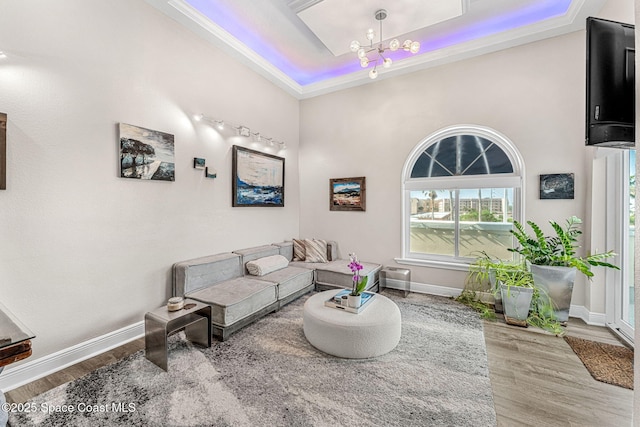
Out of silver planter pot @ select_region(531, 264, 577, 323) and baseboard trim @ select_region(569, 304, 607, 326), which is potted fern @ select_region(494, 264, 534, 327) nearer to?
silver planter pot @ select_region(531, 264, 577, 323)

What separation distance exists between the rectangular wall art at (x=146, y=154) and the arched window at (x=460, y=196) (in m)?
3.38

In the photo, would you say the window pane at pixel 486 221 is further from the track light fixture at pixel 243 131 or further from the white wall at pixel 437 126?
the track light fixture at pixel 243 131

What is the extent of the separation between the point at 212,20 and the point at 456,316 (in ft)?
15.9

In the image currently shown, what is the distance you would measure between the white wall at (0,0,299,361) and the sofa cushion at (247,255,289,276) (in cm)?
56

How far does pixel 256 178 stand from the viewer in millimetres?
4227

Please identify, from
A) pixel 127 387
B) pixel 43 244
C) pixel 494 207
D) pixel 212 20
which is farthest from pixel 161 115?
pixel 494 207

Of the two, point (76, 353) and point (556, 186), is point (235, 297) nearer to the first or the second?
point (76, 353)

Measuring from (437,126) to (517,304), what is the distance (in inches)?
104

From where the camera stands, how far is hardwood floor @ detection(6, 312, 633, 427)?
172 centimetres

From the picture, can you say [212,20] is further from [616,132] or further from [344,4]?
[616,132]

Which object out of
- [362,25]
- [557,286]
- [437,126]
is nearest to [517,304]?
[557,286]

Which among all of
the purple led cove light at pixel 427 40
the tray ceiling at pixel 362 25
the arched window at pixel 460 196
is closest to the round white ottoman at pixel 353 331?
the arched window at pixel 460 196

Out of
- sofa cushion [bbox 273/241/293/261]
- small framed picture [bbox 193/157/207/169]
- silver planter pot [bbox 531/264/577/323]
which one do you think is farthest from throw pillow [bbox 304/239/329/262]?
silver planter pot [bbox 531/264/577/323]

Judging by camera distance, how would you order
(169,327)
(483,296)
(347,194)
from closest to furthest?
(169,327) < (483,296) < (347,194)
